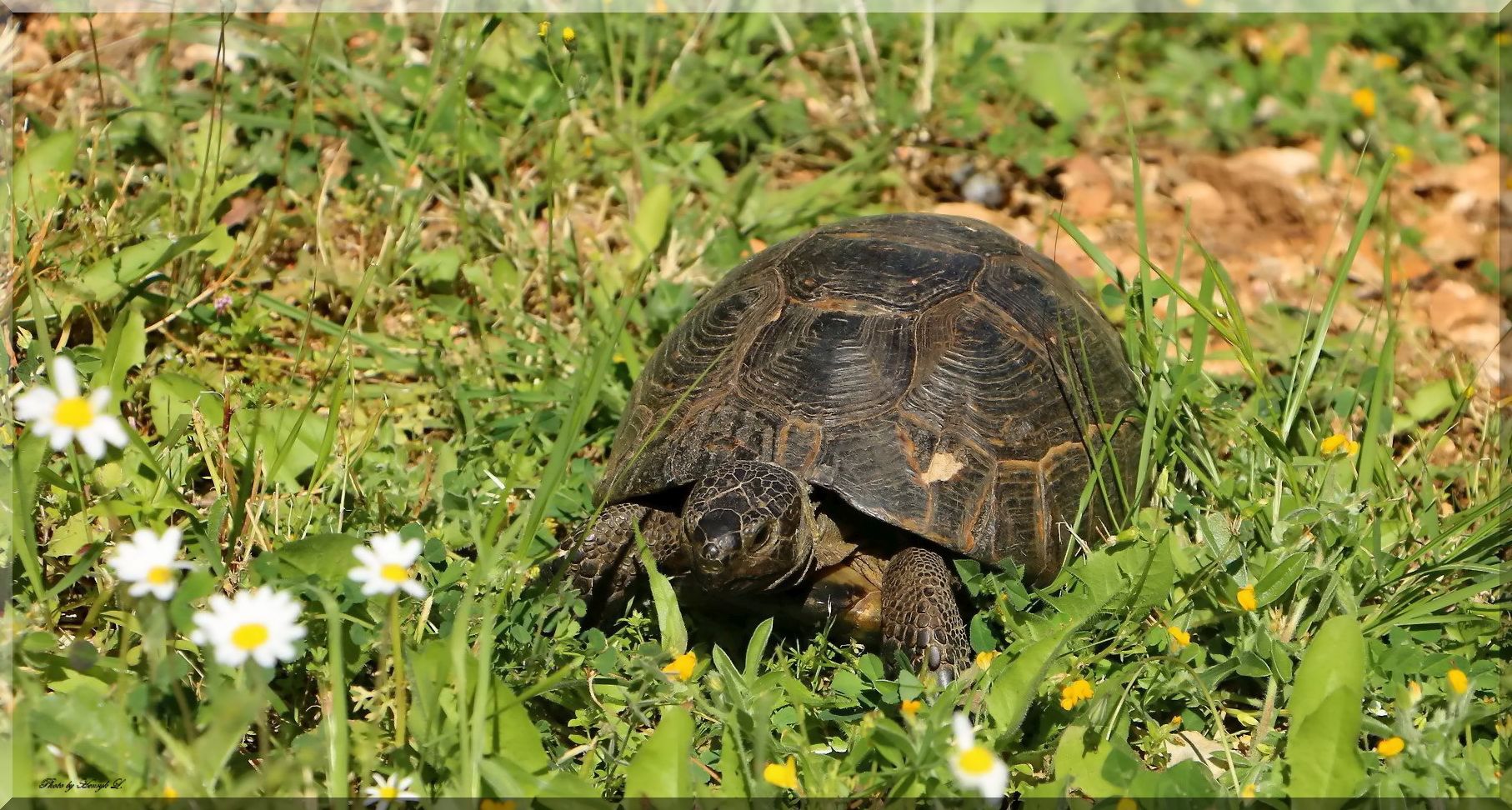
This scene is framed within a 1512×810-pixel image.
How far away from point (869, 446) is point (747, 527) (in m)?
0.51

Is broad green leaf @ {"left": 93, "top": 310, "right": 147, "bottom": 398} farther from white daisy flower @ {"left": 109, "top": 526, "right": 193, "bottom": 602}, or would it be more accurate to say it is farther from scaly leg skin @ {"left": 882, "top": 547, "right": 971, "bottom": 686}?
scaly leg skin @ {"left": 882, "top": 547, "right": 971, "bottom": 686}

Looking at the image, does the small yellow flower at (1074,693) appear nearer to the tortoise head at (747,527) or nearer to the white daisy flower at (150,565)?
the tortoise head at (747,527)

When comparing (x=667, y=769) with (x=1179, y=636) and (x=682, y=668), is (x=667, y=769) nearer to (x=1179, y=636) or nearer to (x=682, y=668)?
(x=682, y=668)

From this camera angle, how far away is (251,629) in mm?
2363

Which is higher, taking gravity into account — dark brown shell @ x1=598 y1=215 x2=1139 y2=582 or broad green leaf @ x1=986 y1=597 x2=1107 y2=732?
dark brown shell @ x1=598 y1=215 x2=1139 y2=582

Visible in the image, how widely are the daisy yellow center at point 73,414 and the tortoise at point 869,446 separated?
1222 millimetres

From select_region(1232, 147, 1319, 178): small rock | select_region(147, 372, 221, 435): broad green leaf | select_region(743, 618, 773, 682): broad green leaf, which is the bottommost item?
select_region(743, 618, 773, 682): broad green leaf

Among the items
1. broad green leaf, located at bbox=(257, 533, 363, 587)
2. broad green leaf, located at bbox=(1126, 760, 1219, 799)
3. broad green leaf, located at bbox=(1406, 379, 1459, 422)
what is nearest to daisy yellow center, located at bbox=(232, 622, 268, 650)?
broad green leaf, located at bbox=(257, 533, 363, 587)

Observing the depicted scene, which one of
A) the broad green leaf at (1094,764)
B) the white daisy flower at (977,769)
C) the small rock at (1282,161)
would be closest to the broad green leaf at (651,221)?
the broad green leaf at (1094,764)

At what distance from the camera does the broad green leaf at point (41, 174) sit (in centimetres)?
416

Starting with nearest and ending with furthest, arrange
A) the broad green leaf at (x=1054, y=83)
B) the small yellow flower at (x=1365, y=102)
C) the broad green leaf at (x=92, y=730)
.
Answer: the broad green leaf at (x=92, y=730), the broad green leaf at (x=1054, y=83), the small yellow flower at (x=1365, y=102)

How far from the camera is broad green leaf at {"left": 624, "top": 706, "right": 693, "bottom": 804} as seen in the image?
9.12 ft

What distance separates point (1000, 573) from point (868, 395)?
665 mm

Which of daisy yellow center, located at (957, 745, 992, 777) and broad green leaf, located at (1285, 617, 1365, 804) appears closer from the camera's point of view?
daisy yellow center, located at (957, 745, 992, 777)
